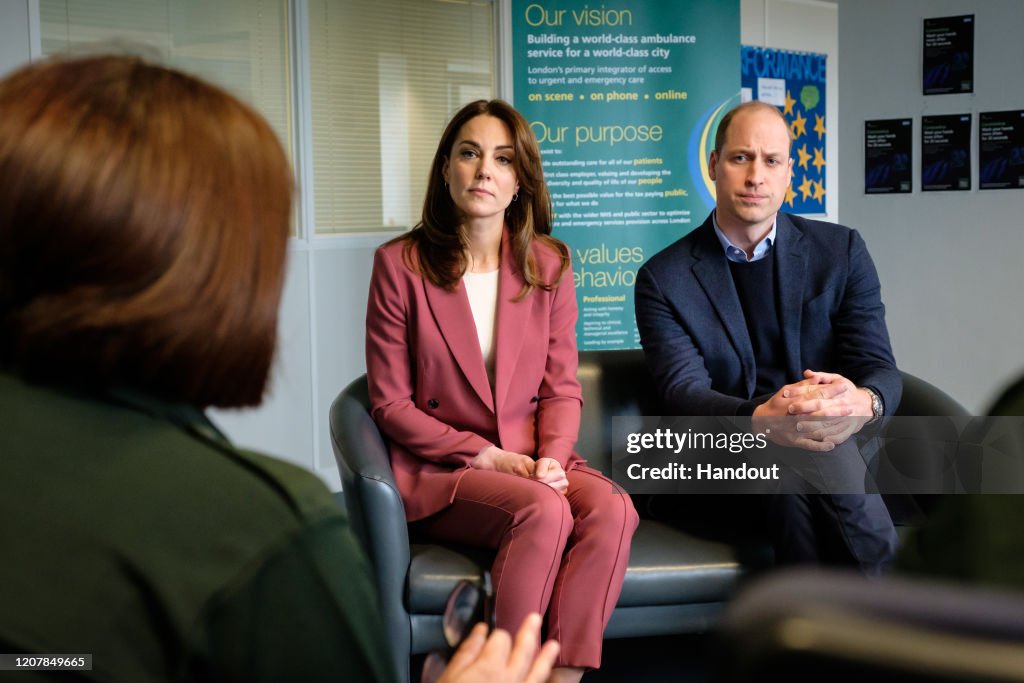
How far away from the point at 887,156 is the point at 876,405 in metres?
4.19

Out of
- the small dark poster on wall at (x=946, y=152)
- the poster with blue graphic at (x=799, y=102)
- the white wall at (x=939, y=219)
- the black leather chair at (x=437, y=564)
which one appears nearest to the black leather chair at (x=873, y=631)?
the black leather chair at (x=437, y=564)

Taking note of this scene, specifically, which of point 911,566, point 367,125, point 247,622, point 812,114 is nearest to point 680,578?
point 911,566

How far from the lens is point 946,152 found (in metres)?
6.46

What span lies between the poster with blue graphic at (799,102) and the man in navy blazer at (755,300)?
3.32 m

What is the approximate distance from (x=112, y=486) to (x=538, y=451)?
2.23m

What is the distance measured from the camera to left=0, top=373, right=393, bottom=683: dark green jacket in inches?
29.1

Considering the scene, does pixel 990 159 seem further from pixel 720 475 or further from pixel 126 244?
pixel 126 244

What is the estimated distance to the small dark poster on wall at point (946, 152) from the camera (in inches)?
253

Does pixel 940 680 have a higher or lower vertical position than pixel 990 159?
lower

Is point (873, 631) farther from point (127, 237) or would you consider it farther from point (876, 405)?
point (876, 405)

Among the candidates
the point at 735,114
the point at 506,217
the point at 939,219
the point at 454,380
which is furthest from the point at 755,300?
the point at 939,219

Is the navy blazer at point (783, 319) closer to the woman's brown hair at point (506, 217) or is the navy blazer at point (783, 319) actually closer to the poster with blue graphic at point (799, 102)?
the woman's brown hair at point (506, 217)

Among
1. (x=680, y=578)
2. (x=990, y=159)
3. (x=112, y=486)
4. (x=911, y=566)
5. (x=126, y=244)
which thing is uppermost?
(x=990, y=159)

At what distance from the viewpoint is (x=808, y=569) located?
1.44 feet
